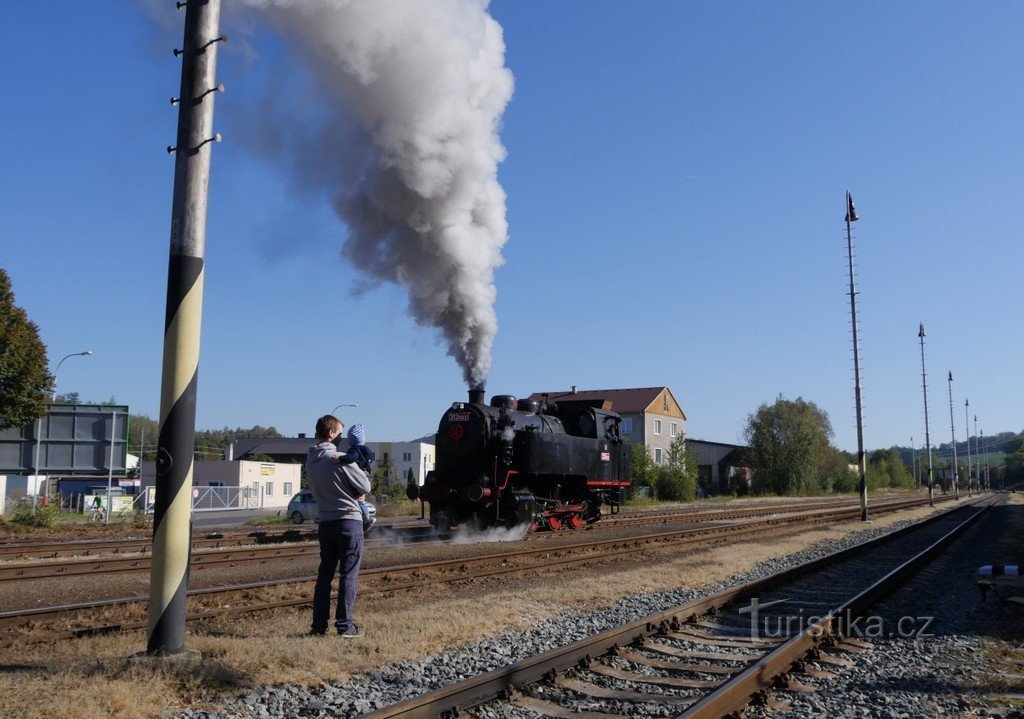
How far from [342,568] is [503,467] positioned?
1003 centimetres

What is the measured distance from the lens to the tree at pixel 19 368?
33875 millimetres

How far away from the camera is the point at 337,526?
6.34 metres

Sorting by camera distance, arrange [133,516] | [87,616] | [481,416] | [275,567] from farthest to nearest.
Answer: [133,516], [481,416], [275,567], [87,616]

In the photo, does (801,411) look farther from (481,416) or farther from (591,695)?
(591,695)

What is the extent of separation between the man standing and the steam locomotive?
30.9 ft

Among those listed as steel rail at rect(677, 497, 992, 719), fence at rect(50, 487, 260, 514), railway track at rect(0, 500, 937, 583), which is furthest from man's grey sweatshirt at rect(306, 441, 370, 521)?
fence at rect(50, 487, 260, 514)

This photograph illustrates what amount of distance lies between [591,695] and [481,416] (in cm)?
1108

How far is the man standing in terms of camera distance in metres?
6.32

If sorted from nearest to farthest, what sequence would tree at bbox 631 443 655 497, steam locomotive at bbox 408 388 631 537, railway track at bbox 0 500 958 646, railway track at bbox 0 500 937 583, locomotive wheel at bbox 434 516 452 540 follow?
railway track at bbox 0 500 958 646
railway track at bbox 0 500 937 583
steam locomotive at bbox 408 388 631 537
locomotive wheel at bbox 434 516 452 540
tree at bbox 631 443 655 497

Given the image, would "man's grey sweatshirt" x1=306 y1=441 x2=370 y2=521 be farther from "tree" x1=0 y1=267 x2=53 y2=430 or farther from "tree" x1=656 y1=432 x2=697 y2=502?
"tree" x1=656 y1=432 x2=697 y2=502

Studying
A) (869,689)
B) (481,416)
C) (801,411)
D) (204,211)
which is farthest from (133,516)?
(801,411)

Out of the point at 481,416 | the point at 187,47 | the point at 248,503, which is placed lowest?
the point at 248,503

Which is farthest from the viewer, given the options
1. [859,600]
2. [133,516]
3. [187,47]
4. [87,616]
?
[133,516]

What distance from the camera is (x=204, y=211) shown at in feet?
18.8
